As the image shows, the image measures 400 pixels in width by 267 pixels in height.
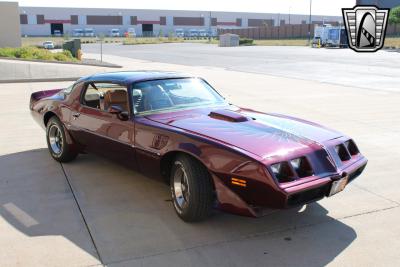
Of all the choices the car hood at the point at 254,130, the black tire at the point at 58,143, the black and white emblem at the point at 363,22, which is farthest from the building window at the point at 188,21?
the car hood at the point at 254,130

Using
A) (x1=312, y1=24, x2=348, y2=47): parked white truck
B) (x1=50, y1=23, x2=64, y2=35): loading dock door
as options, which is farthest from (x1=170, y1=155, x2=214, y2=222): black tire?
(x1=50, y1=23, x2=64, y2=35): loading dock door

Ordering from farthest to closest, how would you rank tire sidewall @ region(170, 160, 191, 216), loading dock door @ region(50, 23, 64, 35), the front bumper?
loading dock door @ region(50, 23, 64, 35)
tire sidewall @ region(170, 160, 191, 216)
the front bumper

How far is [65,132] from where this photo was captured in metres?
6.03

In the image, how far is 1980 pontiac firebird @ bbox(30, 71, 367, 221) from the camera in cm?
372

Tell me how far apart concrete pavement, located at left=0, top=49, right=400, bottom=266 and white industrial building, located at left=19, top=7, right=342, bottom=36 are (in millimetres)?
106663

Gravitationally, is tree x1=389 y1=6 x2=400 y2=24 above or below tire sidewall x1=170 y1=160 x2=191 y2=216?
above

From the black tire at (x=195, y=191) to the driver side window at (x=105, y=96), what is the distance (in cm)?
126

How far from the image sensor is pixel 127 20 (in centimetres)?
12294

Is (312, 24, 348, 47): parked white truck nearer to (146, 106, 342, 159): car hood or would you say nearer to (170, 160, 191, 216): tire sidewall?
(146, 106, 342, 159): car hood

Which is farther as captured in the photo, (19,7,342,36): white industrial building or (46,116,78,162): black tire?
(19,7,342,36): white industrial building

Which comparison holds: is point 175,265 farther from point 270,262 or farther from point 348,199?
point 348,199

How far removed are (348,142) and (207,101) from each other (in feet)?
5.45

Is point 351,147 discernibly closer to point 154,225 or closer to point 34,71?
point 154,225

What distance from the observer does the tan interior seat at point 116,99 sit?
16.9ft
